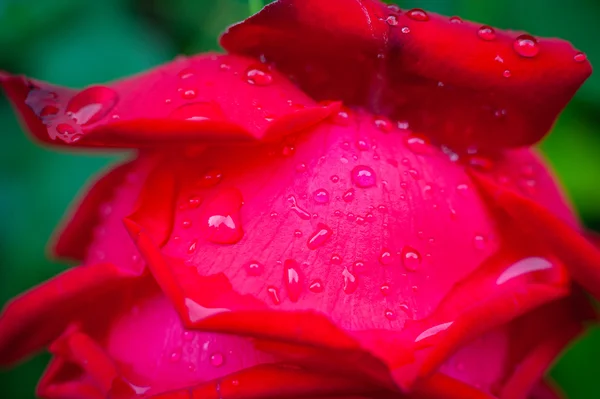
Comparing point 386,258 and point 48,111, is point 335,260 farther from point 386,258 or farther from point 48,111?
point 48,111

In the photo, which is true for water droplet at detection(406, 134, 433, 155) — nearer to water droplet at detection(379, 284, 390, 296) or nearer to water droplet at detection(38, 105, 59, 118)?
water droplet at detection(379, 284, 390, 296)

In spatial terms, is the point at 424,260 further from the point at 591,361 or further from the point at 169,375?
the point at 591,361

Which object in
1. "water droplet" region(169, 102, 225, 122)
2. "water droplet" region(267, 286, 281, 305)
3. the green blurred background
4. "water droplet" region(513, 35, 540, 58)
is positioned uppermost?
"water droplet" region(513, 35, 540, 58)

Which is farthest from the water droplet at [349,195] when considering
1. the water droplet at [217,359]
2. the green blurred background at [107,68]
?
the green blurred background at [107,68]

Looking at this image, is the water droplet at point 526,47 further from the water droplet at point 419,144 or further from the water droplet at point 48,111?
→ the water droplet at point 48,111

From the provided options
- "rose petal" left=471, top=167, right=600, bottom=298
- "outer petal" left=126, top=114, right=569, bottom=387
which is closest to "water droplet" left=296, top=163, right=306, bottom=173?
"outer petal" left=126, top=114, right=569, bottom=387

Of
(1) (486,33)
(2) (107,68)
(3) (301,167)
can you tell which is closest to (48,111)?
(3) (301,167)

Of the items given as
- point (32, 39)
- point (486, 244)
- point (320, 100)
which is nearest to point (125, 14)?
point (32, 39)
